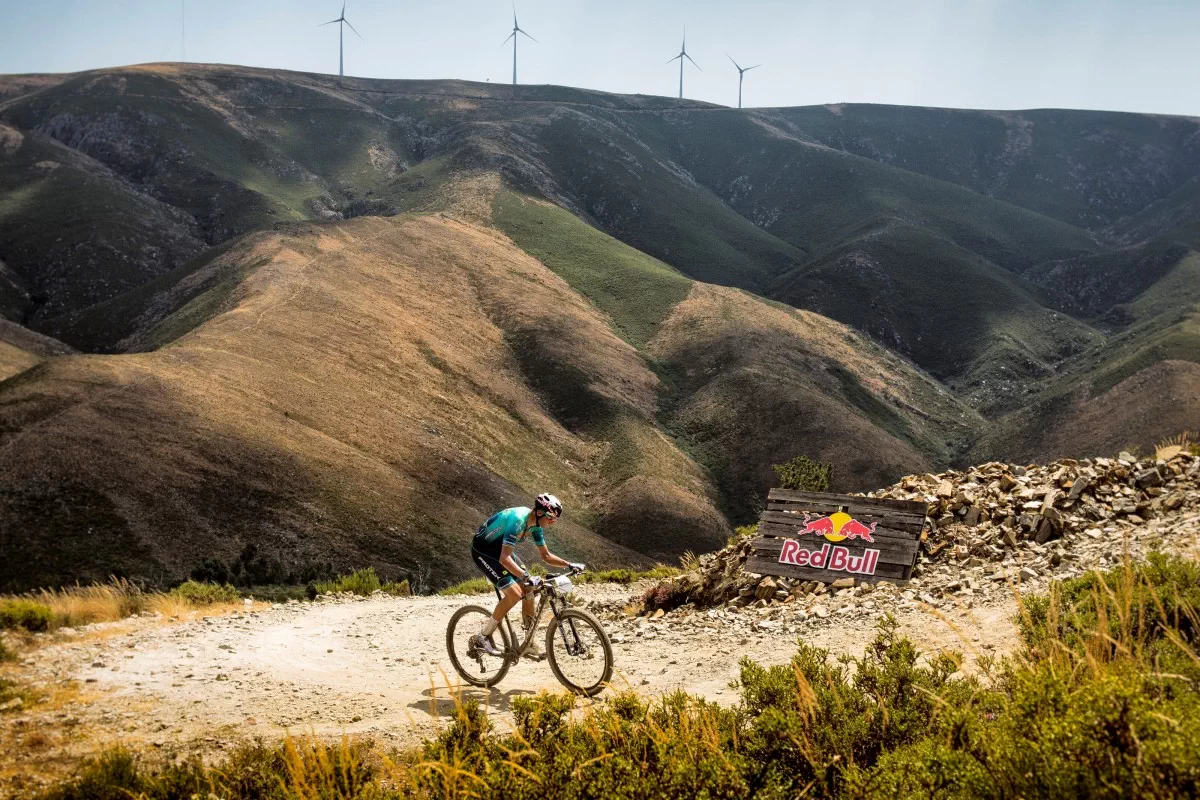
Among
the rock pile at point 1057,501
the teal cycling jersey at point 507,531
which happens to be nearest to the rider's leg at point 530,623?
the teal cycling jersey at point 507,531

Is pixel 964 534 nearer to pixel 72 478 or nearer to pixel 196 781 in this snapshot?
pixel 196 781

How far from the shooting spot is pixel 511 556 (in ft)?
36.6

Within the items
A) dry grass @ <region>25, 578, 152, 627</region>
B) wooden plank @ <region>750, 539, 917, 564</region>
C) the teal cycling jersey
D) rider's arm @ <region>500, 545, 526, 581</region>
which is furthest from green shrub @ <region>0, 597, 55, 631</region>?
wooden plank @ <region>750, 539, 917, 564</region>

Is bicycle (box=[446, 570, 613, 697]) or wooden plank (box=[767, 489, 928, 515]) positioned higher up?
wooden plank (box=[767, 489, 928, 515])

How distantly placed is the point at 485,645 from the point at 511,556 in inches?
50.9

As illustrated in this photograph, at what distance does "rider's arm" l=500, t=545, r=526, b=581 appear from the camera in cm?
1105

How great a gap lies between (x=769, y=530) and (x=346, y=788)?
37.4 feet

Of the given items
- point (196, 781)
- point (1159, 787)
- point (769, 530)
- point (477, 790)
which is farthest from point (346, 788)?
point (769, 530)

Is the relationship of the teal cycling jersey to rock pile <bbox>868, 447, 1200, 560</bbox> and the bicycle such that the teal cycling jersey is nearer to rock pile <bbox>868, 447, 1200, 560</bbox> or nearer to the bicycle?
the bicycle

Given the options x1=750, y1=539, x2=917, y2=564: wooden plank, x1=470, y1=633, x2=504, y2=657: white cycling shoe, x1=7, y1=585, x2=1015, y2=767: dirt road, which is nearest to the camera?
x1=7, y1=585, x2=1015, y2=767: dirt road

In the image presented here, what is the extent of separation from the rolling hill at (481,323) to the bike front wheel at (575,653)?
97.9 ft

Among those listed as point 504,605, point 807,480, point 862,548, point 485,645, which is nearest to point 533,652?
point 485,645

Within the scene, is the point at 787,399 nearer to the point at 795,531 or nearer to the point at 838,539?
the point at 795,531

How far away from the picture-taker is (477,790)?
5668 millimetres
